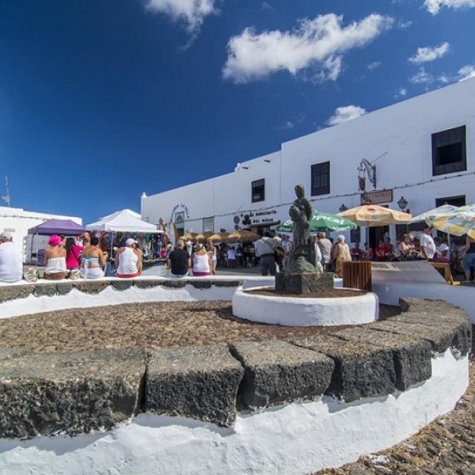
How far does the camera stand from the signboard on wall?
15.0 metres

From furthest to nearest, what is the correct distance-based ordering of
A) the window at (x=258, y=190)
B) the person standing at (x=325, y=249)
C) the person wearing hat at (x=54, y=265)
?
the window at (x=258, y=190)
the person standing at (x=325, y=249)
the person wearing hat at (x=54, y=265)

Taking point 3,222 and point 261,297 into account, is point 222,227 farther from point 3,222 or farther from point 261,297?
point 261,297

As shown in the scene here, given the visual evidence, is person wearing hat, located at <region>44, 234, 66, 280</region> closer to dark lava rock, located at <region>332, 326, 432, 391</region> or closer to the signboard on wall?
dark lava rock, located at <region>332, 326, 432, 391</region>

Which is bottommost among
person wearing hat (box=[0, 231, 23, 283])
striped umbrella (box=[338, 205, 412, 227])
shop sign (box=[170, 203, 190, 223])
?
person wearing hat (box=[0, 231, 23, 283])

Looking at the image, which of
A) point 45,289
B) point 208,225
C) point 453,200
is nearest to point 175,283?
point 45,289

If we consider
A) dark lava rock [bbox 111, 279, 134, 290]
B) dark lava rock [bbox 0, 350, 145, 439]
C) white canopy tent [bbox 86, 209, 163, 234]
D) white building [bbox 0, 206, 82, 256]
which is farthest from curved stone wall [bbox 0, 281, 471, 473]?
white building [bbox 0, 206, 82, 256]

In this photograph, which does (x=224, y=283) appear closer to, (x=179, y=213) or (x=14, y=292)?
(x=14, y=292)

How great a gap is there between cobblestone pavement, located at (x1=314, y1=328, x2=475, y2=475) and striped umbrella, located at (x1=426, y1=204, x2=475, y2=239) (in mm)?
5497

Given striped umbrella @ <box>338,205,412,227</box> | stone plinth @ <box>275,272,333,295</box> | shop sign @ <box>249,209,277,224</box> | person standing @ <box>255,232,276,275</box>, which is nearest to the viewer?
stone plinth @ <box>275,272,333,295</box>

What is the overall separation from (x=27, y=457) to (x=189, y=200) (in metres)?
26.3

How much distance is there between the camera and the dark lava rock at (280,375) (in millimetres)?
1768

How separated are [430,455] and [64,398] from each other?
2.02m

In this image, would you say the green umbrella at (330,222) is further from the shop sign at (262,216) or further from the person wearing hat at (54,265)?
the shop sign at (262,216)

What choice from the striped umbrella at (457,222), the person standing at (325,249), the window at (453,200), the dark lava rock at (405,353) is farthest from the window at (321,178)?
the dark lava rock at (405,353)
